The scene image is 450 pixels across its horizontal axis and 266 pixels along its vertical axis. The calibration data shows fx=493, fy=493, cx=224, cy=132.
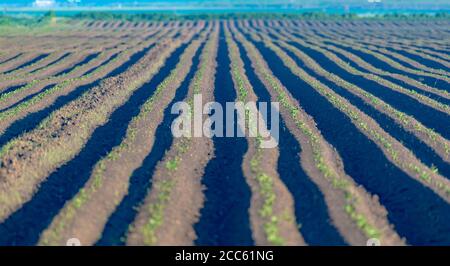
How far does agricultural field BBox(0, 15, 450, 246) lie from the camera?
10.3 meters

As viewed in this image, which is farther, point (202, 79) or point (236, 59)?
point (236, 59)

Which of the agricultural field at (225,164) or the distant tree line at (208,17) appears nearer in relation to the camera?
the agricultural field at (225,164)

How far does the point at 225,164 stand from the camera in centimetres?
1420

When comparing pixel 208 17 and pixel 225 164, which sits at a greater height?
pixel 225 164

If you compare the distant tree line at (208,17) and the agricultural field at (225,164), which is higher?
the agricultural field at (225,164)

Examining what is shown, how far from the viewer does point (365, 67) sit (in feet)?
103

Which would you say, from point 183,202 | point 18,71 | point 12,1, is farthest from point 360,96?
point 12,1

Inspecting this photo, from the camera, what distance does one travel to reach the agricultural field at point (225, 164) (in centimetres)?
1029

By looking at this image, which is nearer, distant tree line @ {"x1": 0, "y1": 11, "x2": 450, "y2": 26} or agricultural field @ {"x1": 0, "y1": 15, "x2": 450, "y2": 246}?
agricultural field @ {"x1": 0, "y1": 15, "x2": 450, "y2": 246}

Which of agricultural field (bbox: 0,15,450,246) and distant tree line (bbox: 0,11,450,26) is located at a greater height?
agricultural field (bbox: 0,15,450,246)

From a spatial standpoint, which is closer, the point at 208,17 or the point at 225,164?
the point at 225,164

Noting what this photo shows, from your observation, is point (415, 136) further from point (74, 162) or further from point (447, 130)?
point (74, 162)
